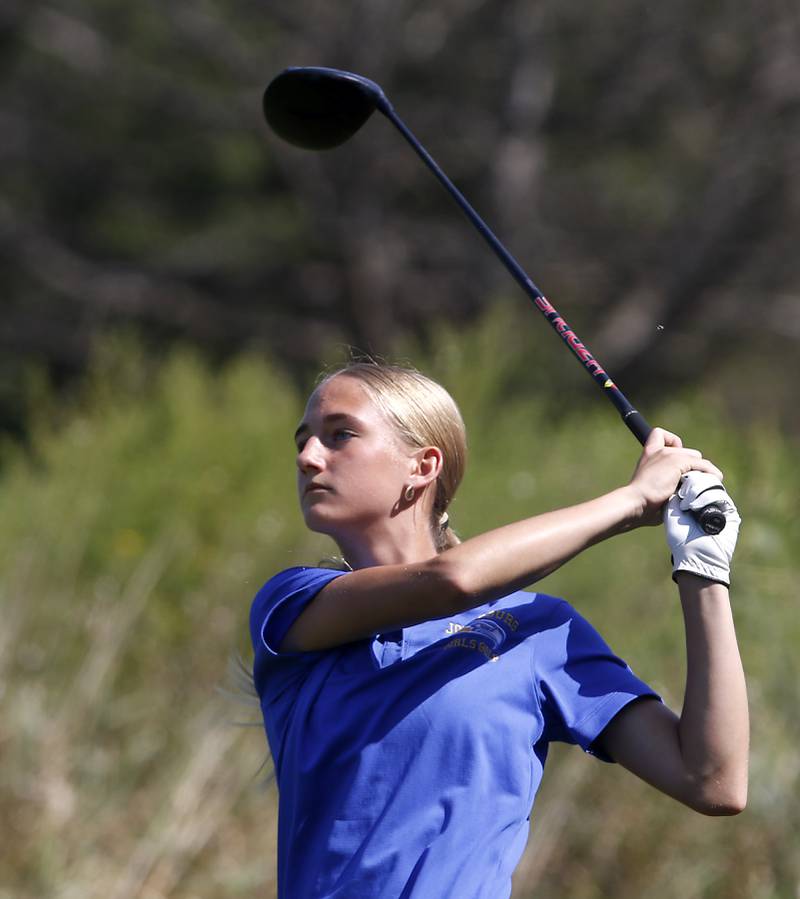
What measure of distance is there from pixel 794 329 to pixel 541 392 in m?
7.86

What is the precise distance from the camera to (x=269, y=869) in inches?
190

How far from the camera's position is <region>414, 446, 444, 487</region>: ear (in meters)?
2.31

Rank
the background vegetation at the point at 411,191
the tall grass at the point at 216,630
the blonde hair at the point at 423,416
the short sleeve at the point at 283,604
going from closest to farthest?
1. the short sleeve at the point at 283,604
2. the blonde hair at the point at 423,416
3. the tall grass at the point at 216,630
4. the background vegetation at the point at 411,191

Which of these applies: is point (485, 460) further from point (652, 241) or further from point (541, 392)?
point (652, 241)

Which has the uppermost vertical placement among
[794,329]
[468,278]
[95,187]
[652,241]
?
[95,187]

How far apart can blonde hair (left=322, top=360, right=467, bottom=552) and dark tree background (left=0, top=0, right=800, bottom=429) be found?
1146 centimetres

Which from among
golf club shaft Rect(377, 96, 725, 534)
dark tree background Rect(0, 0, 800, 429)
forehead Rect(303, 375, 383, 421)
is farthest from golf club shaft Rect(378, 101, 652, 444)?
dark tree background Rect(0, 0, 800, 429)

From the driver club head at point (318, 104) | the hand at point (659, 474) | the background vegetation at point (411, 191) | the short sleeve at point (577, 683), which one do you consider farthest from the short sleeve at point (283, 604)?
the background vegetation at point (411, 191)

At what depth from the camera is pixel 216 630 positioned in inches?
214

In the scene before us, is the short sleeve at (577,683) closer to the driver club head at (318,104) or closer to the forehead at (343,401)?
the forehead at (343,401)

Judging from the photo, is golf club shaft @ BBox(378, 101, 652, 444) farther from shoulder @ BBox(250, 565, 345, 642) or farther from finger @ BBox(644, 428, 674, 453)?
shoulder @ BBox(250, 565, 345, 642)

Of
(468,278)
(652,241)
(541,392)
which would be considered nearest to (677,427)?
(541,392)

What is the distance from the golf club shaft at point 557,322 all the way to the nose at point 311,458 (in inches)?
18.0

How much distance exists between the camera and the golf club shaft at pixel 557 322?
2.22 m
